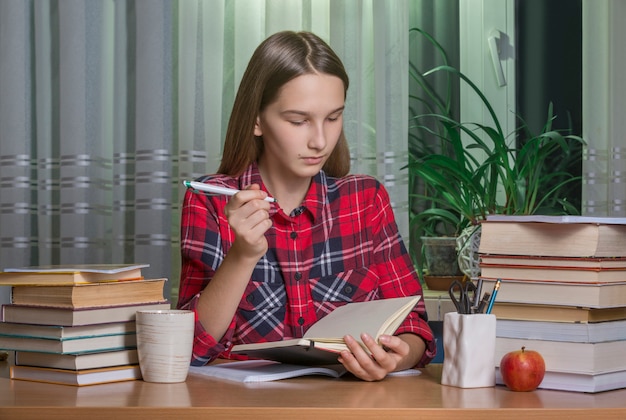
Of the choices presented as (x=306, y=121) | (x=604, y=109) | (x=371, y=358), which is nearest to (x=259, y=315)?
(x=306, y=121)

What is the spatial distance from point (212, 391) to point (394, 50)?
5.46ft

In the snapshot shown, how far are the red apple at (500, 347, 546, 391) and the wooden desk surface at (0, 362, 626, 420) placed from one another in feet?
0.05

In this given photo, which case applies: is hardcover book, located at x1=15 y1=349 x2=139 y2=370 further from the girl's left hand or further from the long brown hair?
the long brown hair

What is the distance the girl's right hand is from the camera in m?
1.32

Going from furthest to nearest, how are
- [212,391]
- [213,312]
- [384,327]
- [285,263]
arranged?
[285,263], [213,312], [384,327], [212,391]

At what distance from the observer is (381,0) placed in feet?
8.64

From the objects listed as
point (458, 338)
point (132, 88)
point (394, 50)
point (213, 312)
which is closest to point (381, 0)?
point (394, 50)

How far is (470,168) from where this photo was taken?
258 centimetres

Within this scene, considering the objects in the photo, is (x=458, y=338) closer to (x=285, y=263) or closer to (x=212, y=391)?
(x=212, y=391)

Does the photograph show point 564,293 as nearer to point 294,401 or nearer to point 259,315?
point 294,401

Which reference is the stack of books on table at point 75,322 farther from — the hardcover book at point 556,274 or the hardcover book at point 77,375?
the hardcover book at point 556,274

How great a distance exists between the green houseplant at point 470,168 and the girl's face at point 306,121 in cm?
91

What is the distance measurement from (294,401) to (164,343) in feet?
0.74

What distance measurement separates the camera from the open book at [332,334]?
123 centimetres
